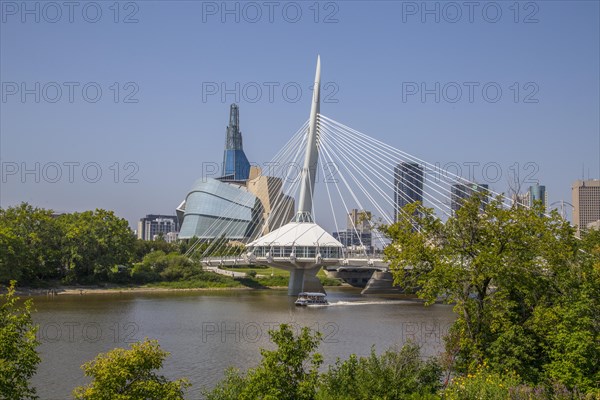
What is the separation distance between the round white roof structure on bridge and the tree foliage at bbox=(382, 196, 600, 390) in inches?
1358

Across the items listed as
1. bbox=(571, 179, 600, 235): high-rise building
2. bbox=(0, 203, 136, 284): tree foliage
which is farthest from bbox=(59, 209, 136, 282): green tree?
bbox=(571, 179, 600, 235): high-rise building

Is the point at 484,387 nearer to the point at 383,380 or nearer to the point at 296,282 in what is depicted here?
the point at 383,380

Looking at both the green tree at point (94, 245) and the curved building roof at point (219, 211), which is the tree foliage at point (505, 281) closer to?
the green tree at point (94, 245)

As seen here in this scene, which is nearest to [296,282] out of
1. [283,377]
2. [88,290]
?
[88,290]

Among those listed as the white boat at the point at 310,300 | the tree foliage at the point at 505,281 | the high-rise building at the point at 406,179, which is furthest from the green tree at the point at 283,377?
the white boat at the point at 310,300

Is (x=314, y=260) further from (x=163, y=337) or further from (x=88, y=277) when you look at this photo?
(x=163, y=337)

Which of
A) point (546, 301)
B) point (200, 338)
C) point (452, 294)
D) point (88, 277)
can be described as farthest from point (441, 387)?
point (88, 277)

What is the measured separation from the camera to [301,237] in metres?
51.6

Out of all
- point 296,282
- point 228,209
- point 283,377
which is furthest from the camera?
point 228,209

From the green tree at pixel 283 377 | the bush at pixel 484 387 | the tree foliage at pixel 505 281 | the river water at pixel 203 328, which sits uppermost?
the tree foliage at pixel 505 281

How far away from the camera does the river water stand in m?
22.2

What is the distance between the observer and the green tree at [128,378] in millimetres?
11961

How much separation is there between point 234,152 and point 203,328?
121 metres

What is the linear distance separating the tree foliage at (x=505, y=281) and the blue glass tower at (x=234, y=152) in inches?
5242
